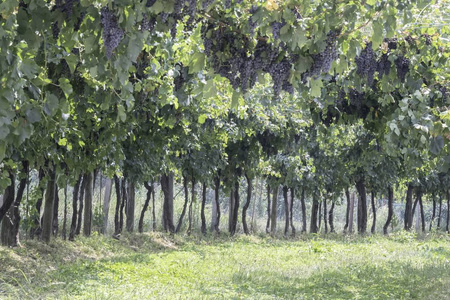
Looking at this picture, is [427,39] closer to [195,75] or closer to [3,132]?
[195,75]

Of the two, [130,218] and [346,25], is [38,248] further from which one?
[346,25]

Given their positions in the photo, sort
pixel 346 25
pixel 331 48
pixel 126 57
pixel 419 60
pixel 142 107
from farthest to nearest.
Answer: pixel 142 107 < pixel 419 60 < pixel 331 48 < pixel 346 25 < pixel 126 57

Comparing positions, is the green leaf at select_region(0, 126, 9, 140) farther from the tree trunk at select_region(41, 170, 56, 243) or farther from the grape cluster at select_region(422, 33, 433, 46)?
the tree trunk at select_region(41, 170, 56, 243)

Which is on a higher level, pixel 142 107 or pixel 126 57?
pixel 142 107

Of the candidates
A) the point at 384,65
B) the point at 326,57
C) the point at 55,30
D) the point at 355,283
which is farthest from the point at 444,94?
the point at 55,30

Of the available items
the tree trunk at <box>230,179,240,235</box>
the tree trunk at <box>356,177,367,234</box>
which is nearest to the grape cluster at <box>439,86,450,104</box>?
the tree trunk at <box>230,179,240,235</box>

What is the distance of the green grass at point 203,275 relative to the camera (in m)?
8.70

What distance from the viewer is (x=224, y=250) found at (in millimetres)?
17156

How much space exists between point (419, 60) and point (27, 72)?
5.63m

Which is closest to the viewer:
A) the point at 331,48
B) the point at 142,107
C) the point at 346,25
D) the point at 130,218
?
the point at 346,25

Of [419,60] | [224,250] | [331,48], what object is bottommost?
[224,250]

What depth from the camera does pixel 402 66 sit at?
26.8 feet

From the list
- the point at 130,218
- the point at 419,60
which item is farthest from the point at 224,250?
the point at 419,60

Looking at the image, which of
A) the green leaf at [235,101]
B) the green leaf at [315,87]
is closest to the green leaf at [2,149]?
the green leaf at [235,101]
